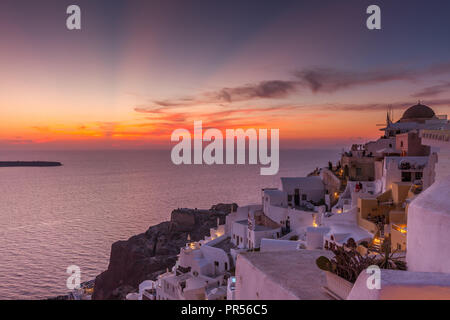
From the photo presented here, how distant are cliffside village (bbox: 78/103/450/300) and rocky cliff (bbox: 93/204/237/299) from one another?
34.7ft

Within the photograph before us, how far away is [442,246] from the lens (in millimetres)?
5156

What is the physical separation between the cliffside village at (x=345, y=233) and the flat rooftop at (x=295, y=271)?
0.06 feet

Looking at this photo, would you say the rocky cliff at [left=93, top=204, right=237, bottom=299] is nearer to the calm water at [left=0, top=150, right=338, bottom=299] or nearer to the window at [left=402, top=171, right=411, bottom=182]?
the calm water at [left=0, top=150, right=338, bottom=299]

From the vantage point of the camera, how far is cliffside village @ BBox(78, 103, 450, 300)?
15.2 ft

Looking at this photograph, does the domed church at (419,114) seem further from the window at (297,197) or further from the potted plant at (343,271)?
the potted plant at (343,271)

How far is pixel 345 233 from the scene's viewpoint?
19812 mm

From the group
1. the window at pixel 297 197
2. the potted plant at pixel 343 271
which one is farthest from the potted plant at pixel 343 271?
the window at pixel 297 197

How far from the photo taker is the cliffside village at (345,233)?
15.2 ft

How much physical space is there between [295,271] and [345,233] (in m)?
16.2

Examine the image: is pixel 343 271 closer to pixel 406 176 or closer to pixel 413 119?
pixel 406 176

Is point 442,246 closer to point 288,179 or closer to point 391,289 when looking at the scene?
point 391,289

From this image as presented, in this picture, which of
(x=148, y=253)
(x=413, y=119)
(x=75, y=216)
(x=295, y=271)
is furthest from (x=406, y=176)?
(x=75, y=216)
